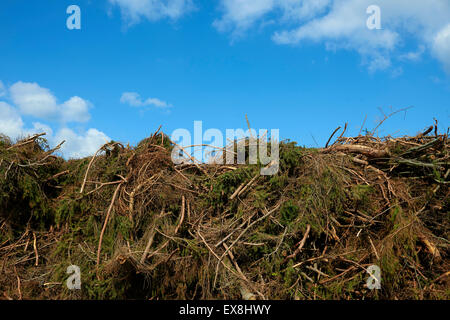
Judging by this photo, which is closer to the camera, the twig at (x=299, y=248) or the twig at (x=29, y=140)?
the twig at (x=299, y=248)

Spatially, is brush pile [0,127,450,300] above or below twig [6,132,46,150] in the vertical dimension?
below

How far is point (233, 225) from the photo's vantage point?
4.78 m

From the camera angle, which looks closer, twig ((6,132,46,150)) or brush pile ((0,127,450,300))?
brush pile ((0,127,450,300))

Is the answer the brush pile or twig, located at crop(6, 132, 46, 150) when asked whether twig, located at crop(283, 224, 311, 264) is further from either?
twig, located at crop(6, 132, 46, 150)

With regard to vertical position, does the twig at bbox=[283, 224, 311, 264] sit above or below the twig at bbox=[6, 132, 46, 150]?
below

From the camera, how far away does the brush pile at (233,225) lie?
449cm

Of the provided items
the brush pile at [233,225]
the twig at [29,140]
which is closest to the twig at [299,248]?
the brush pile at [233,225]

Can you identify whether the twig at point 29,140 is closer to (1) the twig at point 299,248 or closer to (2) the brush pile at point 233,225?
(2) the brush pile at point 233,225

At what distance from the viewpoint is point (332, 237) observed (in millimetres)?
4816

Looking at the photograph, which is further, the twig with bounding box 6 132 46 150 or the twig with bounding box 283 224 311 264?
the twig with bounding box 6 132 46 150

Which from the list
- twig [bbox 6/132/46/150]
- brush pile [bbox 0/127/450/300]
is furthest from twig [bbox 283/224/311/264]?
twig [bbox 6/132/46/150]

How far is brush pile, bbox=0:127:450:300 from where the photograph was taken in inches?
177
